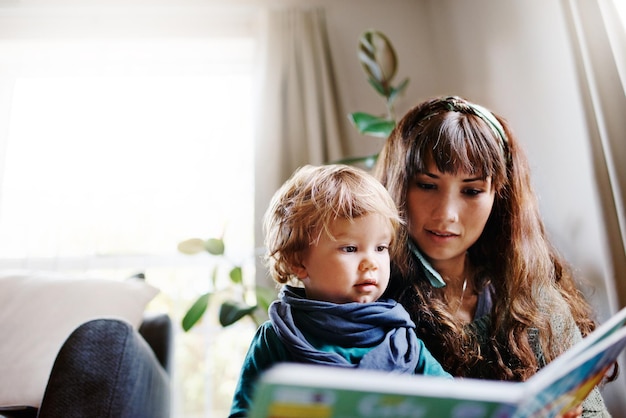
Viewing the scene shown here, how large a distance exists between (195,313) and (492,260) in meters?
1.16

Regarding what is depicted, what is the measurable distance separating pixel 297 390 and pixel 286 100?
7.13 ft

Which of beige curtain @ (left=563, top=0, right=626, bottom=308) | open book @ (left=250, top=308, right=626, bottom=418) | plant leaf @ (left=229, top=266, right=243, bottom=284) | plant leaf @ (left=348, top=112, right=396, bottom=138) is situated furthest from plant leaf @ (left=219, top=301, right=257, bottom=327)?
open book @ (left=250, top=308, right=626, bottom=418)

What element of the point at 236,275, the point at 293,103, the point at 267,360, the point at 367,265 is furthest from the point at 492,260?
the point at 293,103

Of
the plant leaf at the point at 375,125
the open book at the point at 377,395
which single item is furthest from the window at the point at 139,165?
the open book at the point at 377,395

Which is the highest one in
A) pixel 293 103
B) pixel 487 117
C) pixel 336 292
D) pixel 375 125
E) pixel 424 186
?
pixel 293 103

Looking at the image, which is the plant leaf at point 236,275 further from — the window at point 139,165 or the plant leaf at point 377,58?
the plant leaf at point 377,58

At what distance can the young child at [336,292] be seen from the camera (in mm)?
899

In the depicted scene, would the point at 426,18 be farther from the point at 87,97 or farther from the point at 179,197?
the point at 87,97

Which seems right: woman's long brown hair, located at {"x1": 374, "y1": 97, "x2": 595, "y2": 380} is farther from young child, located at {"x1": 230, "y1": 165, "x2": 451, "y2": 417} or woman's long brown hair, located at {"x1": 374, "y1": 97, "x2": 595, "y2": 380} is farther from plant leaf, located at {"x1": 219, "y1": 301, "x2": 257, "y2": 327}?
plant leaf, located at {"x1": 219, "y1": 301, "x2": 257, "y2": 327}

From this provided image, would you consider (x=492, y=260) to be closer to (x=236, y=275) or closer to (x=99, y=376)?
(x=99, y=376)

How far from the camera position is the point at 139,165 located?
8.18ft

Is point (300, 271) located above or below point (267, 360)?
above

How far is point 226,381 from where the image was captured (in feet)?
7.73

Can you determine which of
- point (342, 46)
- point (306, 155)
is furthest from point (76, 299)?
point (342, 46)
